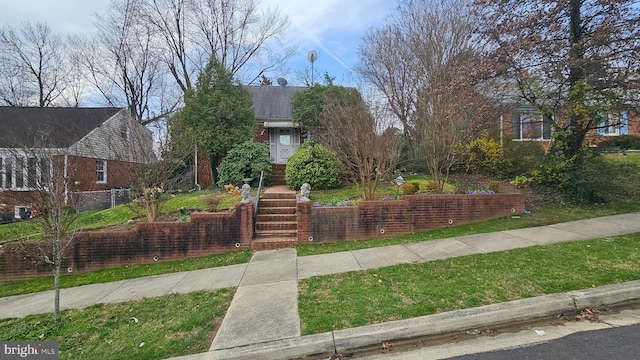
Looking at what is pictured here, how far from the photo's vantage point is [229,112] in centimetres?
1221

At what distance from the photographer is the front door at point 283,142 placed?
1672 centimetres

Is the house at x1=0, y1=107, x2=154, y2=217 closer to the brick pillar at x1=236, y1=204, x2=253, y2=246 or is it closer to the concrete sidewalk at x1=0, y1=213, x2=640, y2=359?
the brick pillar at x1=236, y1=204, x2=253, y2=246

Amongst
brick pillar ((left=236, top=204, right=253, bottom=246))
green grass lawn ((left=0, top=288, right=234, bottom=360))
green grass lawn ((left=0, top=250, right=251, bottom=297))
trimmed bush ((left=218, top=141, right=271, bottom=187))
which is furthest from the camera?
trimmed bush ((left=218, top=141, right=271, bottom=187))

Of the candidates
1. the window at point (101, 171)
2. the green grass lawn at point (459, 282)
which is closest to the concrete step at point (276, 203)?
the green grass lawn at point (459, 282)

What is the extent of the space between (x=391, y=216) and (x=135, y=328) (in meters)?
5.30

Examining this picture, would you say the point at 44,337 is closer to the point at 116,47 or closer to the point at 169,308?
the point at 169,308

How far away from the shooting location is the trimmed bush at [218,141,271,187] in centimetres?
1092

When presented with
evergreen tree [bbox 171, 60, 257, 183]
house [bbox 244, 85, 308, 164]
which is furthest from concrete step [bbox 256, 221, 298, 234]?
house [bbox 244, 85, 308, 164]

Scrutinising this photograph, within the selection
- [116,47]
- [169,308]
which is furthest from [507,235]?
[116,47]

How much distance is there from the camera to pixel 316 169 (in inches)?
380

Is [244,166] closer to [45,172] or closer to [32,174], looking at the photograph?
[32,174]

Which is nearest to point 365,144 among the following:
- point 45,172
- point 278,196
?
point 278,196

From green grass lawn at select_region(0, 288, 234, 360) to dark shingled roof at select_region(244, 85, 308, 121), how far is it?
14041 millimetres

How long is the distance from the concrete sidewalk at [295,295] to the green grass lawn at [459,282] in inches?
6.8
